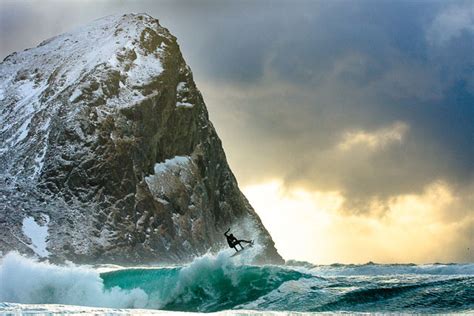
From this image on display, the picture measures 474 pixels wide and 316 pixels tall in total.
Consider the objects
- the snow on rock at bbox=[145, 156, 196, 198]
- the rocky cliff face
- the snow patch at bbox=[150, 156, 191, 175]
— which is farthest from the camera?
the snow patch at bbox=[150, 156, 191, 175]

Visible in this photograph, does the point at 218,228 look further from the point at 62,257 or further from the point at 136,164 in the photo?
the point at 62,257

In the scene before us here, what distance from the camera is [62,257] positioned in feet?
272

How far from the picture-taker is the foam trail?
105ft

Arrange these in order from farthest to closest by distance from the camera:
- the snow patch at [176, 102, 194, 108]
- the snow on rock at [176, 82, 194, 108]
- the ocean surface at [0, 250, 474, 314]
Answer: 1. the snow on rock at [176, 82, 194, 108]
2. the snow patch at [176, 102, 194, 108]
3. the ocean surface at [0, 250, 474, 314]

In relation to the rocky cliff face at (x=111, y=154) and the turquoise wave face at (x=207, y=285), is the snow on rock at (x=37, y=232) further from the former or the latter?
the turquoise wave face at (x=207, y=285)

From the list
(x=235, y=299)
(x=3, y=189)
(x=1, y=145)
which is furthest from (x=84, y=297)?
(x=1, y=145)

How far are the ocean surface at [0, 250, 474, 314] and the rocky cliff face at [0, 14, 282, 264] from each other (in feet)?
157

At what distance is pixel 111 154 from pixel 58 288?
2369 inches

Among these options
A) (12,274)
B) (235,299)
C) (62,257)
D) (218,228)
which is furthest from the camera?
(218,228)

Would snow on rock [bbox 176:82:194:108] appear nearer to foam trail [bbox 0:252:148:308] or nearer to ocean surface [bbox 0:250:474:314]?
foam trail [bbox 0:252:148:308]

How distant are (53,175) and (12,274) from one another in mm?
54826

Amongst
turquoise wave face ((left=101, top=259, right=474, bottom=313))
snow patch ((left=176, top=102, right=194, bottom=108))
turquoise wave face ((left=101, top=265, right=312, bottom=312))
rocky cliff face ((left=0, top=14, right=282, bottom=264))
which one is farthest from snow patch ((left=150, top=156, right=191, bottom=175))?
turquoise wave face ((left=101, top=265, right=312, bottom=312))

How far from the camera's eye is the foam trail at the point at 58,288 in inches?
1261

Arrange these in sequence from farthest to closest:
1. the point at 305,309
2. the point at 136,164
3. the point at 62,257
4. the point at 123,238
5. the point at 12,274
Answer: the point at 136,164 → the point at 123,238 → the point at 62,257 → the point at 12,274 → the point at 305,309
